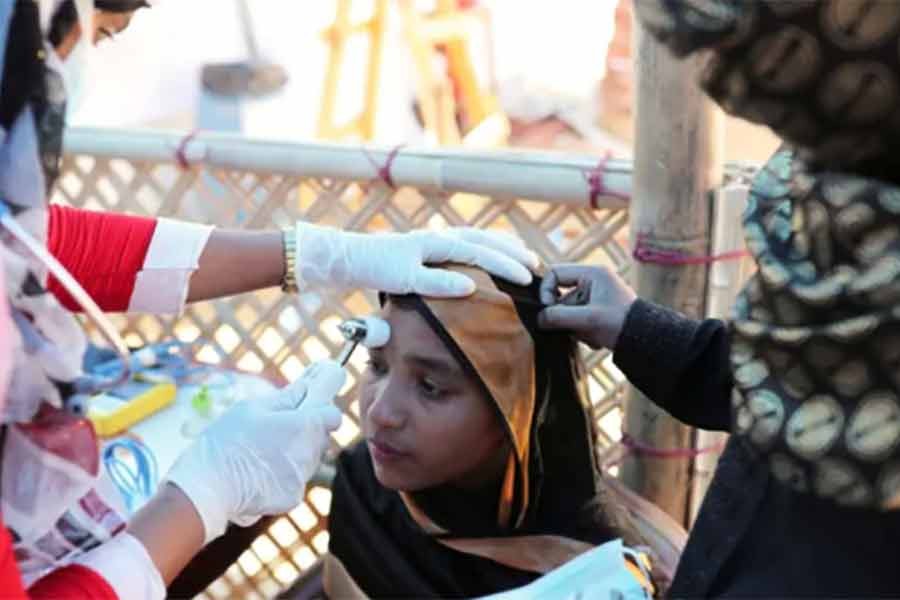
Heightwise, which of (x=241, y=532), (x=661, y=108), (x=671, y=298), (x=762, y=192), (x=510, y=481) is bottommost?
(x=241, y=532)

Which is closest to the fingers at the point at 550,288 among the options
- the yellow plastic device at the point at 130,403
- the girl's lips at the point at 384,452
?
the girl's lips at the point at 384,452

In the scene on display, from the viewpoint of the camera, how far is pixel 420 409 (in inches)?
47.4

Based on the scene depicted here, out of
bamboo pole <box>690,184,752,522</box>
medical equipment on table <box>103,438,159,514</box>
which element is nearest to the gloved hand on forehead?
bamboo pole <box>690,184,752,522</box>

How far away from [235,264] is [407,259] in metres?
0.22

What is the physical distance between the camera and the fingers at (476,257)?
1.23 metres

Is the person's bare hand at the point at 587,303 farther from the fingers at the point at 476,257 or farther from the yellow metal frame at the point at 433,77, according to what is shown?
the yellow metal frame at the point at 433,77

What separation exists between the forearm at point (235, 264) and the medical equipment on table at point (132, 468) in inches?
12.5

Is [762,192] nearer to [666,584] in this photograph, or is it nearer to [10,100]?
[10,100]

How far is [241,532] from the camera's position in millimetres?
1550

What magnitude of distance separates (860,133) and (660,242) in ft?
2.51

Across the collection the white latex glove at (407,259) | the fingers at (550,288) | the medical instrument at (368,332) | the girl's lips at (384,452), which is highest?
the white latex glove at (407,259)

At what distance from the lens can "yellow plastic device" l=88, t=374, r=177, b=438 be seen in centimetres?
169

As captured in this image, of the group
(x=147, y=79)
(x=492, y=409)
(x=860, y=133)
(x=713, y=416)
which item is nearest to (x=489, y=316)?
(x=492, y=409)

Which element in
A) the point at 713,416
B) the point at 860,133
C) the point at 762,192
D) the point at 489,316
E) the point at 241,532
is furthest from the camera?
the point at 241,532
